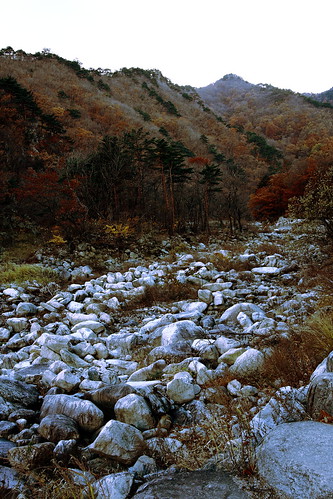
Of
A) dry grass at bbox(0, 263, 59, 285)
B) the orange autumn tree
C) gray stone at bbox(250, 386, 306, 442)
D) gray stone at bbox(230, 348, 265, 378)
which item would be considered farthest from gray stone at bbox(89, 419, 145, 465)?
the orange autumn tree

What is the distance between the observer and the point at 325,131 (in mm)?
41125

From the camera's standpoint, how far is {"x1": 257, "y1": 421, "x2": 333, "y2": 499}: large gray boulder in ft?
3.98

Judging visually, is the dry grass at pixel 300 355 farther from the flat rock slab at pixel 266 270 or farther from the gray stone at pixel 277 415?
the flat rock slab at pixel 266 270

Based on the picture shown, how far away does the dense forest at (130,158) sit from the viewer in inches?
494

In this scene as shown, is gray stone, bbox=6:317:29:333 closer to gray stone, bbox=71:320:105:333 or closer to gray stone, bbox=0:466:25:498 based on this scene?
gray stone, bbox=71:320:105:333

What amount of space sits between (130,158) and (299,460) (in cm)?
1578

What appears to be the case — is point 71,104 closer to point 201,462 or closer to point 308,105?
point 201,462

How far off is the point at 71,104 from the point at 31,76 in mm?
7763

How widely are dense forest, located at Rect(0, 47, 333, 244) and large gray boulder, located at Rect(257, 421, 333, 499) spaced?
7238 millimetres

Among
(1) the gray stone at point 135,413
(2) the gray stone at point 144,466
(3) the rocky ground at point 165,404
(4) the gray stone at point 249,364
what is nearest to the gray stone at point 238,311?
(3) the rocky ground at point 165,404

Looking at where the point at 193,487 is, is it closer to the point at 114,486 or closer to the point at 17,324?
the point at 114,486

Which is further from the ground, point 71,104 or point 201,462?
point 71,104

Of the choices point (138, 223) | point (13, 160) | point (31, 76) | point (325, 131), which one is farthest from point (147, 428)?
point (325, 131)

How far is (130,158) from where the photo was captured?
15680 mm
